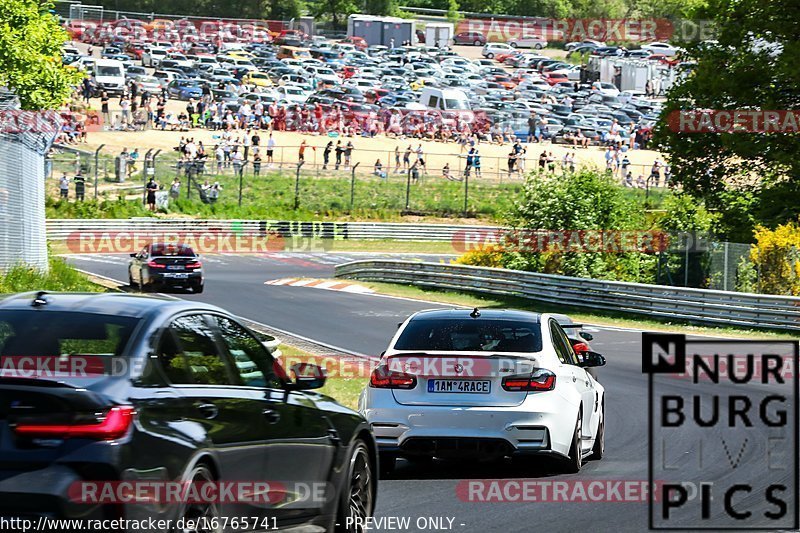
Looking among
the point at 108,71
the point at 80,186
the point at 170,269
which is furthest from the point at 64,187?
the point at 108,71

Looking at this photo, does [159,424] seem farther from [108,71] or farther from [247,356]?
[108,71]

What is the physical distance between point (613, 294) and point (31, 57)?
15408 millimetres

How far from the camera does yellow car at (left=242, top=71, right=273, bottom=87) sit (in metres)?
79.9

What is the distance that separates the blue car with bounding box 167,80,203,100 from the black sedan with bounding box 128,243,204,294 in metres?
40.1

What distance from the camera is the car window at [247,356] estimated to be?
23.3 ft

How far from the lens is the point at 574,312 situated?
33438 mm

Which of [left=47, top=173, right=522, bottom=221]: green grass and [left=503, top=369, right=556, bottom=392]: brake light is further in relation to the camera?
[left=47, top=173, right=522, bottom=221]: green grass

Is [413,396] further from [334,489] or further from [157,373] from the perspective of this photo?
[157,373]

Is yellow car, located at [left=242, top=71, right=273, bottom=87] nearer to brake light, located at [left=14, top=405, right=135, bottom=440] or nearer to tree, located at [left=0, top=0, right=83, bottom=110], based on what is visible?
tree, located at [left=0, top=0, right=83, bottom=110]

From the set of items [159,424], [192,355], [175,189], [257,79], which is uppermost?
[257,79]

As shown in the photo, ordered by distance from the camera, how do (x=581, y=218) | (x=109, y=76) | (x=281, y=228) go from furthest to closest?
(x=109, y=76) < (x=281, y=228) < (x=581, y=218)

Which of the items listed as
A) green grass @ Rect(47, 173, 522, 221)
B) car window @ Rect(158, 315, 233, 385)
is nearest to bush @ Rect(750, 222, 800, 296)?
car window @ Rect(158, 315, 233, 385)

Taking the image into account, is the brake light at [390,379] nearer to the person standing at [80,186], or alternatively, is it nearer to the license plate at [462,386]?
the license plate at [462,386]

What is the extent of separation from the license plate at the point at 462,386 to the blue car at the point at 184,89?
6544cm
